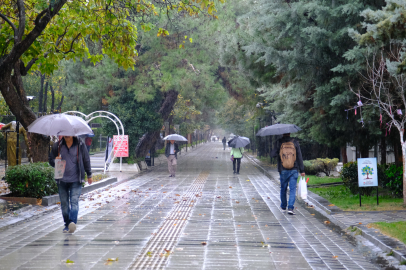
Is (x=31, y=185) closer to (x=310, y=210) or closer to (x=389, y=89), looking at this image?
(x=310, y=210)

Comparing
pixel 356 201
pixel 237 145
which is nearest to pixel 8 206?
pixel 356 201

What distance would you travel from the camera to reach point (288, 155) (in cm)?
1011

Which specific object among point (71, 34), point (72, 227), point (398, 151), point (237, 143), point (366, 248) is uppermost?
point (71, 34)

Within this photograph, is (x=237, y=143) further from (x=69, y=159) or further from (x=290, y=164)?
(x=69, y=159)

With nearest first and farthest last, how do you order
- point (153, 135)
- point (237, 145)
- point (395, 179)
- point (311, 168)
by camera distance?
point (395, 179)
point (311, 168)
point (237, 145)
point (153, 135)

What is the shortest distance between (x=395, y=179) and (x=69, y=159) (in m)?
7.96

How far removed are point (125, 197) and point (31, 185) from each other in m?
2.87

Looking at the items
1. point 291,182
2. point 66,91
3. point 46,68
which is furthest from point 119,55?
point 66,91

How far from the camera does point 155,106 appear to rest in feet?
86.2

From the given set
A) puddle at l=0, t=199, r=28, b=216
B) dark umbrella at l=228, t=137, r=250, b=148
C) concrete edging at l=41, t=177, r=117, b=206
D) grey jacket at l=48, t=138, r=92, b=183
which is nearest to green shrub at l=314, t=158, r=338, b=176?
dark umbrella at l=228, t=137, r=250, b=148

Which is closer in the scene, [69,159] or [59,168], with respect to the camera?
[59,168]

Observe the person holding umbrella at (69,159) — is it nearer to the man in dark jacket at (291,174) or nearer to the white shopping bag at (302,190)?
the man in dark jacket at (291,174)

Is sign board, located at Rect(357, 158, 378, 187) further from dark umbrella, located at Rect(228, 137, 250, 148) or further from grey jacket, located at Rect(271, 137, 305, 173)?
dark umbrella, located at Rect(228, 137, 250, 148)

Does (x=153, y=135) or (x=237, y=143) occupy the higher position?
(x=153, y=135)
